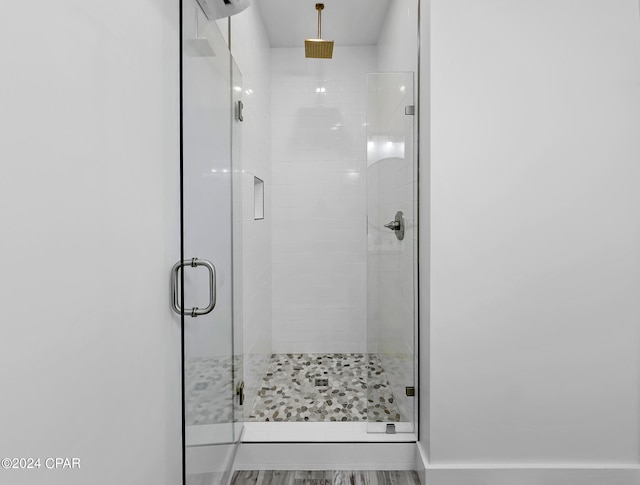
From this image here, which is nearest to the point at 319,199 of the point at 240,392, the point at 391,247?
the point at 391,247

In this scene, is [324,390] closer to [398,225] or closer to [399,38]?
[398,225]

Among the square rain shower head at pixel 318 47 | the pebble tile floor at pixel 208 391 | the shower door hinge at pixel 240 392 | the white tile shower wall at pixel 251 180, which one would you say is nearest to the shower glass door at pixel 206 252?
the pebble tile floor at pixel 208 391

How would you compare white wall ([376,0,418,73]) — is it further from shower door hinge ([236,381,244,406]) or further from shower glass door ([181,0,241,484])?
shower door hinge ([236,381,244,406])

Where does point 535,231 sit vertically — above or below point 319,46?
below

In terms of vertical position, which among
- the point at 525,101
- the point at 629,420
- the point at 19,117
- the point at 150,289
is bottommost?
the point at 629,420

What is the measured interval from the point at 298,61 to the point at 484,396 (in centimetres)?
299

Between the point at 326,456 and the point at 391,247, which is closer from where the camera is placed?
the point at 326,456

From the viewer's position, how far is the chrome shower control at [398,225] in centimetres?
223

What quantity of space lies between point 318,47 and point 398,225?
1550mm

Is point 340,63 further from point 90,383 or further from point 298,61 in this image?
point 90,383

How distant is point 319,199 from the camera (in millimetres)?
3809

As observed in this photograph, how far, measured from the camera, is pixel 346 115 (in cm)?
376

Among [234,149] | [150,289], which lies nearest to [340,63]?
[234,149]

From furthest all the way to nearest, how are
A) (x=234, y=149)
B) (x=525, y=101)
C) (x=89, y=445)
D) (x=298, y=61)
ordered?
(x=298, y=61)
(x=234, y=149)
(x=525, y=101)
(x=89, y=445)
